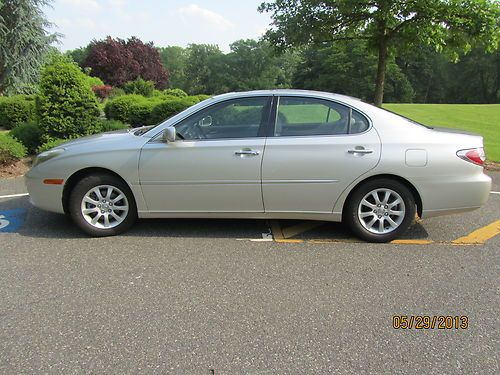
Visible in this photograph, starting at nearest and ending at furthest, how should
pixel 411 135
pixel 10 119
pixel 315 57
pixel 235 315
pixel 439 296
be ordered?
pixel 235 315
pixel 439 296
pixel 411 135
pixel 10 119
pixel 315 57

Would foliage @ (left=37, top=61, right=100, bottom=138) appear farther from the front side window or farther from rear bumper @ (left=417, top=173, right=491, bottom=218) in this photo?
rear bumper @ (left=417, top=173, right=491, bottom=218)

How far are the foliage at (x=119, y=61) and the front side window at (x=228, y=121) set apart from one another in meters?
44.6

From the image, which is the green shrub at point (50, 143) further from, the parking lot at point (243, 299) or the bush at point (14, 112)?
the bush at point (14, 112)

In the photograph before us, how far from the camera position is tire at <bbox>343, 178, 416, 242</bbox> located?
3896 millimetres

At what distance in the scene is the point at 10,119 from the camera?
38.9 feet

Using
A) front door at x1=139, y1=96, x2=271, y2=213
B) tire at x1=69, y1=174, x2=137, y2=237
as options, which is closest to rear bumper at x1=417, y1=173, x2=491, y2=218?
front door at x1=139, y1=96, x2=271, y2=213

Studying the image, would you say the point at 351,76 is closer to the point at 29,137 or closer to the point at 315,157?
the point at 29,137

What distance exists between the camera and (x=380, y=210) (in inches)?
156

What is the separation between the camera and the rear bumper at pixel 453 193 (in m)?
3.84

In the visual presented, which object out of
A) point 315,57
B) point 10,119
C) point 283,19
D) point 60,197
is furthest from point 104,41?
point 60,197

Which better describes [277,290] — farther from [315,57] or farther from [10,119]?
[315,57]

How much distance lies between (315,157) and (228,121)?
1.01 meters

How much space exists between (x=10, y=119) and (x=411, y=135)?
12198mm
